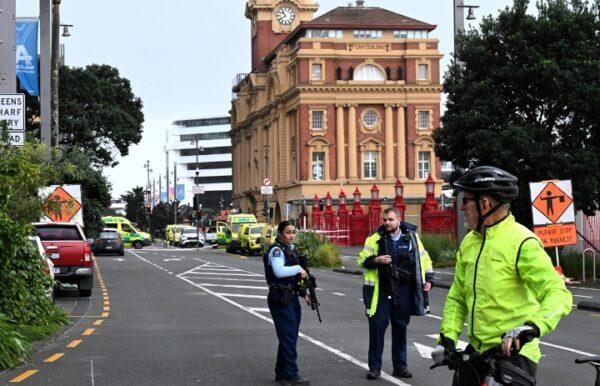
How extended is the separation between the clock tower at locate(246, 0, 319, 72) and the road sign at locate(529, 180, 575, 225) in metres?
91.5

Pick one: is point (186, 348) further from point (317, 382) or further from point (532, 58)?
point (532, 58)

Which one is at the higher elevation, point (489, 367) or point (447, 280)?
point (489, 367)

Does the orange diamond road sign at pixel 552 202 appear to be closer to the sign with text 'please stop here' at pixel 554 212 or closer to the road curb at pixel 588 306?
the sign with text 'please stop here' at pixel 554 212

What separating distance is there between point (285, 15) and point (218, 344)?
338 ft

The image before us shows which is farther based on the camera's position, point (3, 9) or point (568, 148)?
point (568, 148)

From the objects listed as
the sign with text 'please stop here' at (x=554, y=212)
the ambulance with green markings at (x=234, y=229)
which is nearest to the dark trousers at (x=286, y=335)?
the sign with text 'please stop here' at (x=554, y=212)

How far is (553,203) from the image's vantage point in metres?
25.1

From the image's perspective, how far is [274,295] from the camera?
11352 millimetres

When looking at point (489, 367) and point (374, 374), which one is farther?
point (374, 374)

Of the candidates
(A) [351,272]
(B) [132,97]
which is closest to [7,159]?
(A) [351,272]

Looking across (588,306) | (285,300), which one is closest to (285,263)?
(285,300)

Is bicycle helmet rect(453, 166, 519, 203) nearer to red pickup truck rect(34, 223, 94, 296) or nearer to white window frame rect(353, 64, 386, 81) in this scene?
red pickup truck rect(34, 223, 94, 296)

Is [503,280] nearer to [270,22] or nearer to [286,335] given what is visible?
[286,335]

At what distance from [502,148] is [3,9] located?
46.3ft
